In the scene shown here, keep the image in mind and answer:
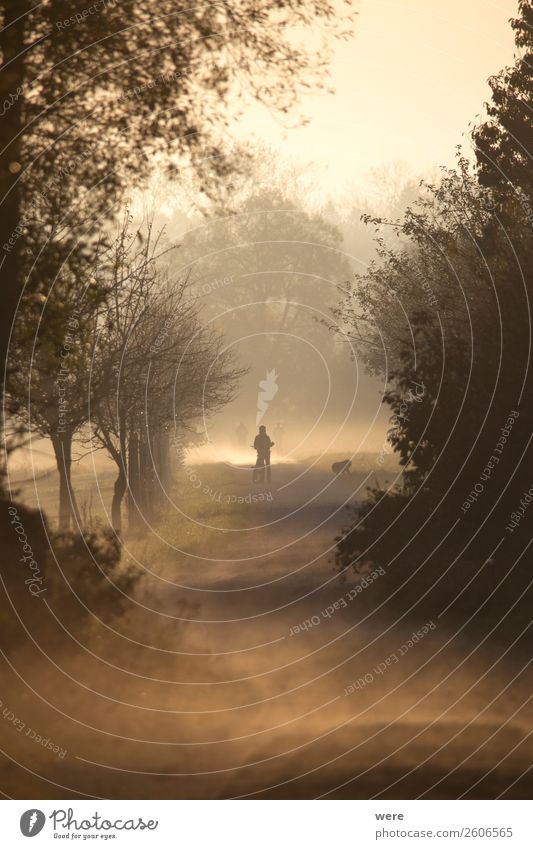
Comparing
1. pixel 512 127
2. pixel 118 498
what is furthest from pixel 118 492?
pixel 512 127

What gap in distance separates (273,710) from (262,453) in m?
28.6

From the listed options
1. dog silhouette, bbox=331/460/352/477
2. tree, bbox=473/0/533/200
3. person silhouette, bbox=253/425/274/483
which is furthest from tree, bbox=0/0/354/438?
dog silhouette, bbox=331/460/352/477

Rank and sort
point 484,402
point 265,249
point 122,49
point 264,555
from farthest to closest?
point 265,249
point 264,555
point 484,402
point 122,49

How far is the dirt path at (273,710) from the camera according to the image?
10289mm

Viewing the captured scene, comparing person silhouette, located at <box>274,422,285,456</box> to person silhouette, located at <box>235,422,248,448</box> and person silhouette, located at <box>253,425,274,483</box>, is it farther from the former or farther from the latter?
person silhouette, located at <box>253,425,274,483</box>

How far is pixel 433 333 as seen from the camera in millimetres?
17031

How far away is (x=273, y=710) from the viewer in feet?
41.6

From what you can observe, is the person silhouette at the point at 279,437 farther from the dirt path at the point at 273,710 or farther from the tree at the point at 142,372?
the dirt path at the point at 273,710

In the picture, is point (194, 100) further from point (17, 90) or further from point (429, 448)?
point (429, 448)

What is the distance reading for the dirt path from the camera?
10289 mm

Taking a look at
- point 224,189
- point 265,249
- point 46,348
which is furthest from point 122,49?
point 265,249

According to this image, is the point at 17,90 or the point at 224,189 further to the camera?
the point at 224,189

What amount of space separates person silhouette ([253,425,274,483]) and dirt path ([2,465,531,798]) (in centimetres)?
1989

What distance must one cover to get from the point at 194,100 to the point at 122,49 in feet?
3.72
